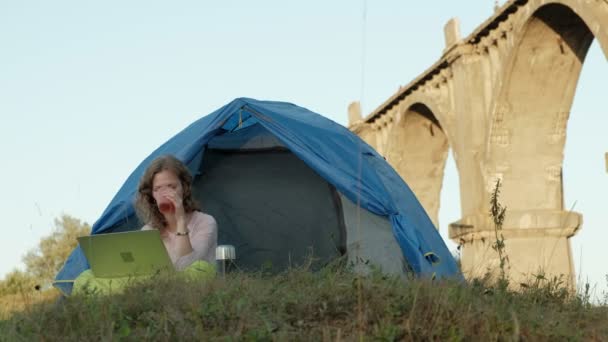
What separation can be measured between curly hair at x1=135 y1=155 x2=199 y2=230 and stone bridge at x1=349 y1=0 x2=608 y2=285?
31.9 feet

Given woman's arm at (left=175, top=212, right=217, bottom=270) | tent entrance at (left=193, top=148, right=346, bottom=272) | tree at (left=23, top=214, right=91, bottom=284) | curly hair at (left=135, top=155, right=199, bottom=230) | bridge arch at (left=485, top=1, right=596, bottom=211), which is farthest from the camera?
tree at (left=23, top=214, right=91, bottom=284)

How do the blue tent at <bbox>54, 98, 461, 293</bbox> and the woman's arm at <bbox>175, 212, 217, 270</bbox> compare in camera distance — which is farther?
the blue tent at <bbox>54, 98, 461, 293</bbox>

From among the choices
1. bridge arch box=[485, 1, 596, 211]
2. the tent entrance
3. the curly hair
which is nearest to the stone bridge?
bridge arch box=[485, 1, 596, 211]

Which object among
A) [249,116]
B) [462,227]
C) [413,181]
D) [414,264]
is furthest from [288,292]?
[413,181]

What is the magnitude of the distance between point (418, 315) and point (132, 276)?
173 cm

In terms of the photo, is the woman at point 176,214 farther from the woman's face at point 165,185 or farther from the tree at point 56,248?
the tree at point 56,248

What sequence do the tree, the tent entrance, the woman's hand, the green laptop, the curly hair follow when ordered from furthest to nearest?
the tree < the tent entrance < the curly hair < the woman's hand < the green laptop

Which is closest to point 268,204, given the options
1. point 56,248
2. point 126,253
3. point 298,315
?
point 126,253

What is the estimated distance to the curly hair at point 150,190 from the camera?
5.66m

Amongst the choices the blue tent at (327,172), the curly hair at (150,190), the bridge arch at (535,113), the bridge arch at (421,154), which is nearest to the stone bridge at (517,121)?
the bridge arch at (535,113)

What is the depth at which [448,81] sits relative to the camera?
1908 cm

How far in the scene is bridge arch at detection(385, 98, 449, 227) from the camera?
23.1 metres

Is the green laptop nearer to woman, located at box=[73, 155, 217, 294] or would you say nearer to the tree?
woman, located at box=[73, 155, 217, 294]

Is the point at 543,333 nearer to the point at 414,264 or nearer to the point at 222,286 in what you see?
the point at 222,286
